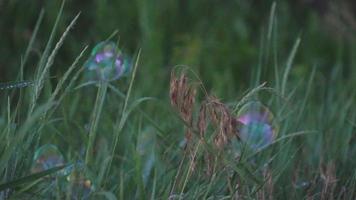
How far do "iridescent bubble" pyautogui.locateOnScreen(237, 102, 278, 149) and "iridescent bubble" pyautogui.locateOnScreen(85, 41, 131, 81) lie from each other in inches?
15.4

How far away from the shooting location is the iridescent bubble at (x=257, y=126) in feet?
7.91

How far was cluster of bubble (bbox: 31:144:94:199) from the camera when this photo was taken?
1.98 m

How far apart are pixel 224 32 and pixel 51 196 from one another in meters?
2.51

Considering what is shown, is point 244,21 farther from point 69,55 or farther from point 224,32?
point 69,55

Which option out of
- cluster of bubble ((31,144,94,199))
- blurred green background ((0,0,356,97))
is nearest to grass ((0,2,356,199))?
cluster of bubble ((31,144,94,199))

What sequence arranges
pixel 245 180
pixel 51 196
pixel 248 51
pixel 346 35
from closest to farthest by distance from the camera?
1. pixel 245 180
2. pixel 51 196
3. pixel 248 51
4. pixel 346 35

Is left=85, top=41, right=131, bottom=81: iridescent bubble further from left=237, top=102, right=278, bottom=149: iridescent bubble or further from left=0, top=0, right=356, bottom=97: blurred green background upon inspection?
left=0, top=0, right=356, bottom=97: blurred green background

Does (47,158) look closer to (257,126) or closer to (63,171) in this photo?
(63,171)

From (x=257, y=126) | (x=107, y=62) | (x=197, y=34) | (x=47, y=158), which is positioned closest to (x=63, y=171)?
(x=47, y=158)

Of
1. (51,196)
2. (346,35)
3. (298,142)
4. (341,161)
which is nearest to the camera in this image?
(51,196)

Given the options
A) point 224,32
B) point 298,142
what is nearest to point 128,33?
point 224,32

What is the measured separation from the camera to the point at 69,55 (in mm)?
4043

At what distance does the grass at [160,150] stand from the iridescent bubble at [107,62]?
0.04 metres

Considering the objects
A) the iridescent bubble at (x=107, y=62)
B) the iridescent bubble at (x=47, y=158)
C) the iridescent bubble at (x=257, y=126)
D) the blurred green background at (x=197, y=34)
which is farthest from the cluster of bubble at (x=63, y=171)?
the blurred green background at (x=197, y=34)
